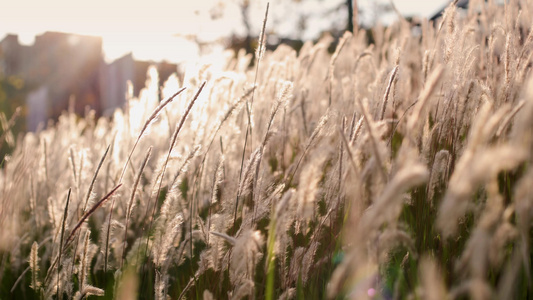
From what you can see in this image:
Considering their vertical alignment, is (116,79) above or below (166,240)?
above

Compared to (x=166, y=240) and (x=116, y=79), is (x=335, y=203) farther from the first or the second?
(x=116, y=79)

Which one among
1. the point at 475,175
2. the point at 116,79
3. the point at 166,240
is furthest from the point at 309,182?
the point at 116,79

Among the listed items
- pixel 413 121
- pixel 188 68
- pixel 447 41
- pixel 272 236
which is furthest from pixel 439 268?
pixel 188 68

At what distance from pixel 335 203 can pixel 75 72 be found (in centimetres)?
2517

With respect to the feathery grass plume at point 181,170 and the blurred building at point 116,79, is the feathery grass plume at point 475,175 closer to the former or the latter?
the feathery grass plume at point 181,170

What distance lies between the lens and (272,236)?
92cm

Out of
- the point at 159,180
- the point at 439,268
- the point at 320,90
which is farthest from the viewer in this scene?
the point at 320,90

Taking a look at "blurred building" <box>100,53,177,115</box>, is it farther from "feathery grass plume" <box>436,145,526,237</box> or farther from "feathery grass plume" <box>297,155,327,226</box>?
"feathery grass plume" <box>436,145,526,237</box>

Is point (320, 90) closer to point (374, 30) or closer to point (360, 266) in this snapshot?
point (374, 30)

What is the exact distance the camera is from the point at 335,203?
1225mm

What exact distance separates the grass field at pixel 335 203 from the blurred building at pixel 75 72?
19.4 metres

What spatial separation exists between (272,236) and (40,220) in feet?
5.59

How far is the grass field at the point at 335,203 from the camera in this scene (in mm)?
609

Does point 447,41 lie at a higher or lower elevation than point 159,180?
higher
